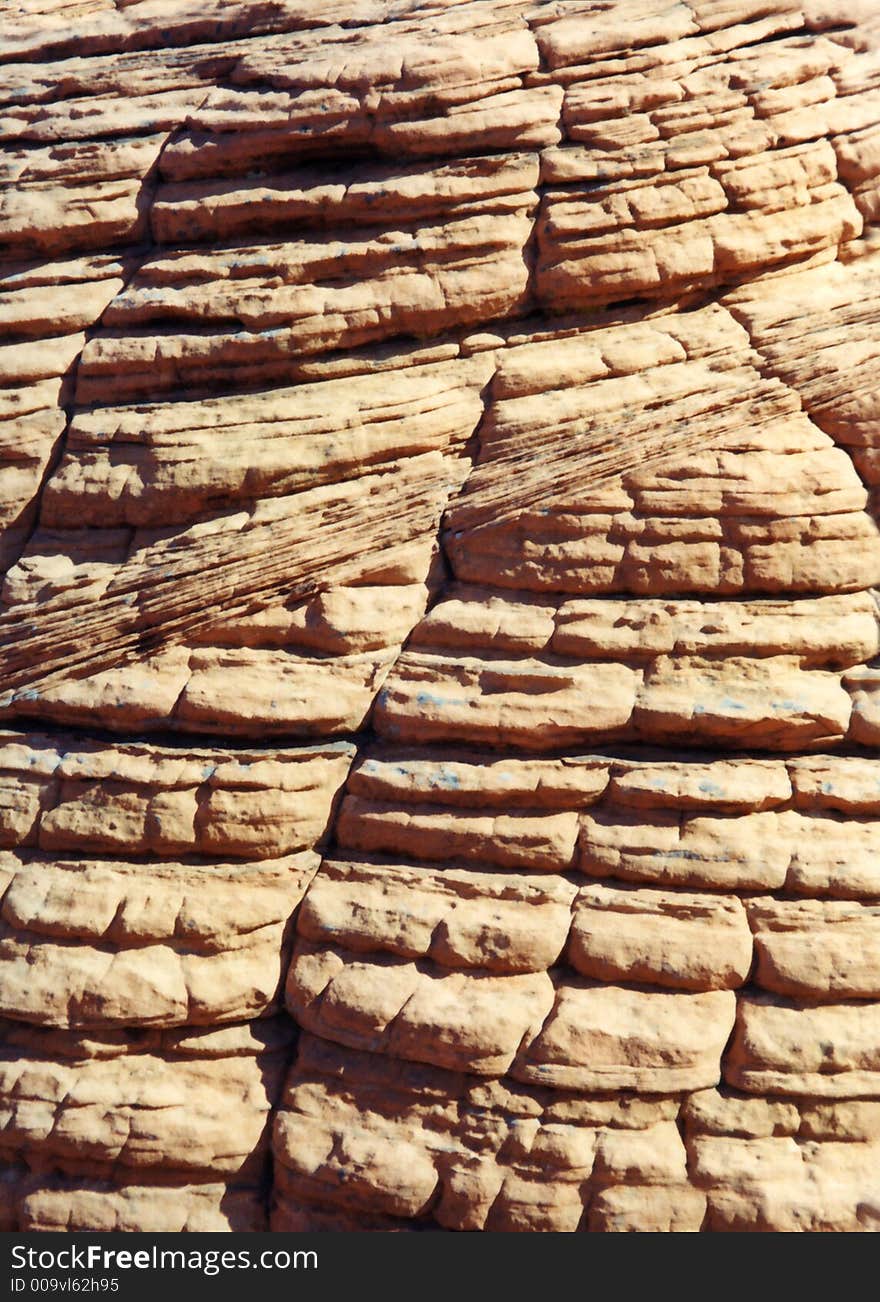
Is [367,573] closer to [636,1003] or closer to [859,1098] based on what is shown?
[636,1003]

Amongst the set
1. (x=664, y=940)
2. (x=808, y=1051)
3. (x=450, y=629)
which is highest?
(x=450, y=629)

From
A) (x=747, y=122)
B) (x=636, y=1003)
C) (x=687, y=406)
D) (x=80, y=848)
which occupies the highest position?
(x=747, y=122)

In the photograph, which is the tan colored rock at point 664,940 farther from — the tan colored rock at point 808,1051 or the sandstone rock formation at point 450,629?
the tan colored rock at point 808,1051

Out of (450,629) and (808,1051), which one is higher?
(450,629)

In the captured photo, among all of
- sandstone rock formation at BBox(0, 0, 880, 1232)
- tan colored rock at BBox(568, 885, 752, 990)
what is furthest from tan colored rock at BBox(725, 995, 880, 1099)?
tan colored rock at BBox(568, 885, 752, 990)

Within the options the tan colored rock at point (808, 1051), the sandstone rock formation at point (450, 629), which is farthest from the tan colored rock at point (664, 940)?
the tan colored rock at point (808, 1051)

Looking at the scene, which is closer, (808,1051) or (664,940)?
(808,1051)

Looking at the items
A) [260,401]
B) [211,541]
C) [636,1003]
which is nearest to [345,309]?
[260,401]

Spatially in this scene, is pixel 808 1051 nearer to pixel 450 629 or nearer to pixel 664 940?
pixel 664 940

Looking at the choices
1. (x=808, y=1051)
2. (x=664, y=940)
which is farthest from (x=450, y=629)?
(x=808, y=1051)
